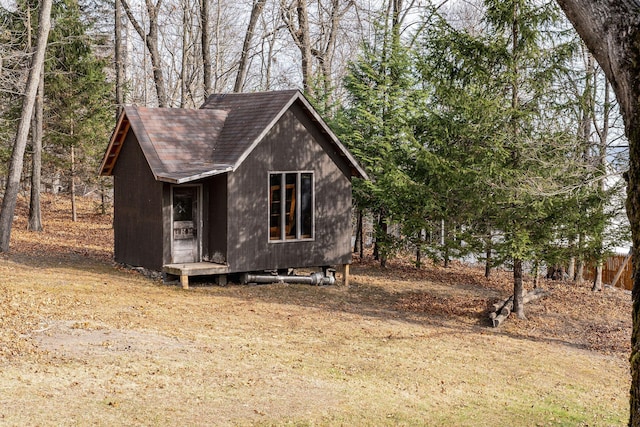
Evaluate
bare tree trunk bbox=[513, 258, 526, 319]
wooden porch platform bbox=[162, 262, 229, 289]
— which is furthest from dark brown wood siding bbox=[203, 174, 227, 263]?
bare tree trunk bbox=[513, 258, 526, 319]

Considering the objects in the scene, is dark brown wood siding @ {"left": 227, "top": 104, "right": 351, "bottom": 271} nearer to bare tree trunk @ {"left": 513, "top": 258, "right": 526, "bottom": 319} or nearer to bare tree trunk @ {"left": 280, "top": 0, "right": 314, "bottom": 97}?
bare tree trunk @ {"left": 513, "top": 258, "right": 526, "bottom": 319}

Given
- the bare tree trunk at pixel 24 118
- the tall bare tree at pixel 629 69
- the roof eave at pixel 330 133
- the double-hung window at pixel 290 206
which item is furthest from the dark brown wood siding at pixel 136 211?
the tall bare tree at pixel 629 69

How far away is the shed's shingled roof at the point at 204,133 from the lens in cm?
1791

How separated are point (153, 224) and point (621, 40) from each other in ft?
50.3

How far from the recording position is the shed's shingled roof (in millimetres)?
17906

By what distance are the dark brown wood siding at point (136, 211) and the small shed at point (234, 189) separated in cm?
3

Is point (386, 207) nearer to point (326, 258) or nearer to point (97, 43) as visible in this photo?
point (326, 258)

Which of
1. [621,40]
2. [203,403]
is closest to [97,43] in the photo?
[203,403]

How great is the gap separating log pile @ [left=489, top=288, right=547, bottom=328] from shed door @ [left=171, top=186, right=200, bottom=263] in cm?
780

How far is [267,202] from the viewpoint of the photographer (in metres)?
18.6

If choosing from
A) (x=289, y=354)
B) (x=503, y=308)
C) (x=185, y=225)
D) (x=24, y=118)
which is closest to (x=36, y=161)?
(x=24, y=118)

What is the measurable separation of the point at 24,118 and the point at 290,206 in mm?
8967

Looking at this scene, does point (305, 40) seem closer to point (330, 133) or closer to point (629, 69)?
point (330, 133)

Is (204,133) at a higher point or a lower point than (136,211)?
higher
